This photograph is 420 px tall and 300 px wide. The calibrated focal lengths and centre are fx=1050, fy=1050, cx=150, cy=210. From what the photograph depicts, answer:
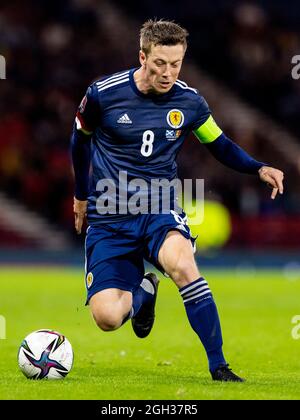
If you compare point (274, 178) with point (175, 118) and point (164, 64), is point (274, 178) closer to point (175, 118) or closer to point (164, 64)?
point (175, 118)

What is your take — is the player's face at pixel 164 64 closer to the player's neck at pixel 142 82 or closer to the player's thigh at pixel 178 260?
the player's neck at pixel 142 82

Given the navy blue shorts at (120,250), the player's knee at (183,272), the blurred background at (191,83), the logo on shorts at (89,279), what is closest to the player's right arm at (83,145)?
the navy blue shorts at (120,250)

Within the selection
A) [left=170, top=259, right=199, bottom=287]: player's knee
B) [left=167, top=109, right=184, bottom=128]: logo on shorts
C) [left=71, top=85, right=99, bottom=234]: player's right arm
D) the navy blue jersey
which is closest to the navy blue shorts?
the navy blue jersey

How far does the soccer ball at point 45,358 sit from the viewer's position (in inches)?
274

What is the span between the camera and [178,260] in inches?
266

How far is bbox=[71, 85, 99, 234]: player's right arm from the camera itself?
286 inches

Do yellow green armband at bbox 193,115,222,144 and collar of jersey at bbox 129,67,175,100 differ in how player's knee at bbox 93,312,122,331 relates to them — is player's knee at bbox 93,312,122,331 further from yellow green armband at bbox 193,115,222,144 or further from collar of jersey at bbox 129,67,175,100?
collar of jersey at bbox 129,67,175,100

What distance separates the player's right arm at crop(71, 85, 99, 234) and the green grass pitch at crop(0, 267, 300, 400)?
4.03 ft

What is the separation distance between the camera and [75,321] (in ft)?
39.1

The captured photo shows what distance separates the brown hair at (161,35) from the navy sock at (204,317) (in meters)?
1.57

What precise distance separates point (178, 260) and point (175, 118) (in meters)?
1.09

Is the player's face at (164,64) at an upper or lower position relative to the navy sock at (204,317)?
upper

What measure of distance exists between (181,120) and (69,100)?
55.7ft
